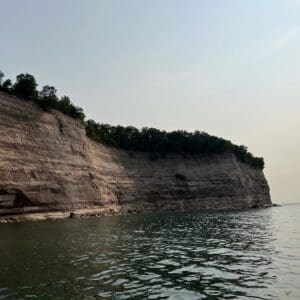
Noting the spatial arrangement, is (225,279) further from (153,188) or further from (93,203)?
(153,188)

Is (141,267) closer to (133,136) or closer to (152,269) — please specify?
(152,269)

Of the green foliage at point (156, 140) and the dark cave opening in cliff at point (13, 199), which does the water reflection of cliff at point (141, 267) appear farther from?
the green foliage at point (156, 140)

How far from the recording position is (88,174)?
69812 millimetres

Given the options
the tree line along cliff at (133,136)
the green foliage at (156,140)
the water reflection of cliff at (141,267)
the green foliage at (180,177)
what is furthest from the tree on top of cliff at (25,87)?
the green foliage at (180,177)

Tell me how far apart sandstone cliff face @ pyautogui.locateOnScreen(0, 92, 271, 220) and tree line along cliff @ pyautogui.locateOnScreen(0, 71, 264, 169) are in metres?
1.87

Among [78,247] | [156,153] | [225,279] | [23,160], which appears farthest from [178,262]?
[156,153]

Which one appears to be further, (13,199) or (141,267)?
(13,199)

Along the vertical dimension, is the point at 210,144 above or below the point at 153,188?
above

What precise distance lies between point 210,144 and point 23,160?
6377 cm

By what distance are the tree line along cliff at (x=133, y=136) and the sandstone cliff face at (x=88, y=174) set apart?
6.14ft

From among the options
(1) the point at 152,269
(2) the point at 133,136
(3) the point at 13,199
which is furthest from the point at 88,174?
(1) the point at 152,269

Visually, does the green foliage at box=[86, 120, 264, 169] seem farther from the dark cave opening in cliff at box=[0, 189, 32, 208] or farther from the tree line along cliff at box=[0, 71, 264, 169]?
the dark cave opening in cliff at box=[0, 189, 32, 208]

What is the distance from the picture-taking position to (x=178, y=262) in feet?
62.6

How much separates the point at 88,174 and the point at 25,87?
1722 cm
